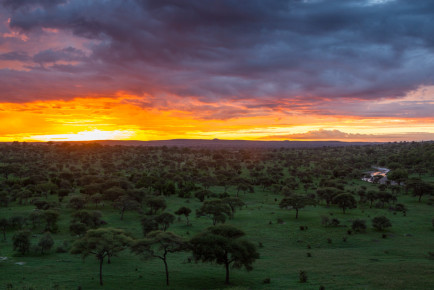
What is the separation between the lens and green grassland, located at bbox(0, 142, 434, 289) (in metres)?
35.2

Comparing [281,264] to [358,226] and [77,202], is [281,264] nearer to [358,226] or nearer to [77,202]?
[358,226]

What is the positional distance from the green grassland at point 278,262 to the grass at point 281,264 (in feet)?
0.32

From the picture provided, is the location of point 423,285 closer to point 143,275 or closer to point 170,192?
point 143,275

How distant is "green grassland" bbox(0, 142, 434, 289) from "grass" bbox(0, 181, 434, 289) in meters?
0.10

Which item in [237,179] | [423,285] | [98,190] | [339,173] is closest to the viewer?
[423,285]

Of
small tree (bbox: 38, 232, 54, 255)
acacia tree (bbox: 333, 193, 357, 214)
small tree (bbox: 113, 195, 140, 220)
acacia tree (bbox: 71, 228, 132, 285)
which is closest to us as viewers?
acacia tree (bbox: 71, 228, 132, 285)

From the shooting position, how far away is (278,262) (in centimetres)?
4434

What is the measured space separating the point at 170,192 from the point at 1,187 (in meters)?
53.9

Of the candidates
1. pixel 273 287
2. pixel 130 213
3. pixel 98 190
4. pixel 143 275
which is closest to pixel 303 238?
pixel 273 287

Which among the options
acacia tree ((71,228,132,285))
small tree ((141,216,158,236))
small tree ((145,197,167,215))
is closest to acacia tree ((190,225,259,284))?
acacia tree ((71,228,132,285))

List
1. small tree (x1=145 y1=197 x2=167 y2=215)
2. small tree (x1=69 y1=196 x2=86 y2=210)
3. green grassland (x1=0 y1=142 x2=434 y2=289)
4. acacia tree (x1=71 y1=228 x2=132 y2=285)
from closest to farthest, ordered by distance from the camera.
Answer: green grassland (x1=0 y1=142 x2=434 y2=289) < acacia tree (x1=71 y1=228 x2=132 y2=285) < small tree (x1=145 y1=197 x2=167 y2=215) < small tree (x1=69 y1=196 x2=86 y2=210)

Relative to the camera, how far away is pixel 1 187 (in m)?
96.8

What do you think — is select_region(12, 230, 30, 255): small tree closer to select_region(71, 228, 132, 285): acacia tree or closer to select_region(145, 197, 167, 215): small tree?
select_region(71, 228, 132, 285): acacia tree

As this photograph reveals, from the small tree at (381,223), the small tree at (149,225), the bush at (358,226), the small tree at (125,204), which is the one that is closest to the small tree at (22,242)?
the small tree at (149,225)
